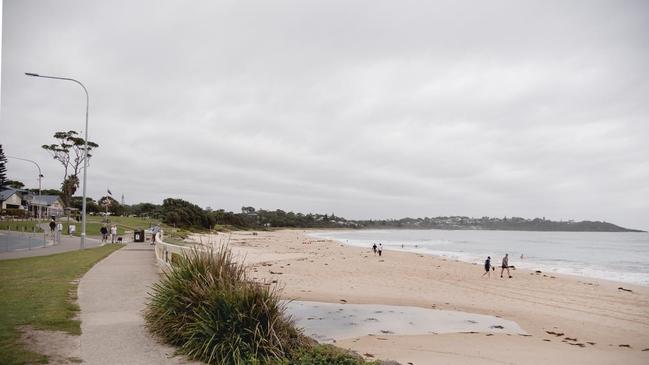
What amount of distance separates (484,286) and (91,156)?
2232 inches

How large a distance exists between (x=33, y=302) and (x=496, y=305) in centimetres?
1472

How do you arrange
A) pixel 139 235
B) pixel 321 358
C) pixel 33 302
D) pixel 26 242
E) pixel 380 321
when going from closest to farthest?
pixel 321 358, pixel 33 302, pixel 380 321, pixel 26 242, pixel 139 235

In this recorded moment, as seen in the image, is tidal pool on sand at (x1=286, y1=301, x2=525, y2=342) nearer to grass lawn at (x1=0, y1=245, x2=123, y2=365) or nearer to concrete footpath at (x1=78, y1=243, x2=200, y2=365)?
concrete footpath at (x1=78, y1=243, x2=200, y2=365)

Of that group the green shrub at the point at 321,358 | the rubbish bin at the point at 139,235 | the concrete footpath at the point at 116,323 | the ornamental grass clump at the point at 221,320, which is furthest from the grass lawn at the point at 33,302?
the rubbish bin at the point at 139,235

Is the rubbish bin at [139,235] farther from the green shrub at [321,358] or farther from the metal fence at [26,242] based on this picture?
the green shrub at [321,358]

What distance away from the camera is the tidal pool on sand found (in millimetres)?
11062

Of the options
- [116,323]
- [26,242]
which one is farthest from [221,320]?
[26,242]

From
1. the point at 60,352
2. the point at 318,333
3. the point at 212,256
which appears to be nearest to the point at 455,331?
the point at 318,333

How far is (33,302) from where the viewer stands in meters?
9.20

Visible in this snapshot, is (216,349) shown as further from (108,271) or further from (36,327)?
(108,271)

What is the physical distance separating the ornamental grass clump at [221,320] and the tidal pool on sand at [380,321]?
140 inches

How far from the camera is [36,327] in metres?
7.20

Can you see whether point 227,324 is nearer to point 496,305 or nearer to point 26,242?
point 496,305

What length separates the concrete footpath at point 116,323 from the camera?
6.16 m
